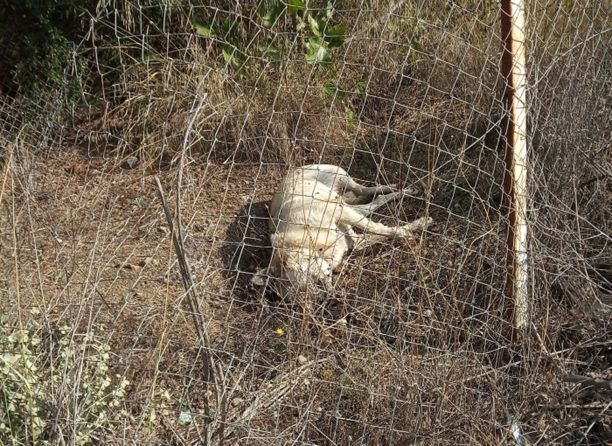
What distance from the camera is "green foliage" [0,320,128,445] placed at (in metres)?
2.66

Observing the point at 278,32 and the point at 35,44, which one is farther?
the point at 35,44

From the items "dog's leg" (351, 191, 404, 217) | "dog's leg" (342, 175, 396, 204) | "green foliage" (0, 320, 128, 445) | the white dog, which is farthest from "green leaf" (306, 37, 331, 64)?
"green foliage" (0, 320, 128, 445)

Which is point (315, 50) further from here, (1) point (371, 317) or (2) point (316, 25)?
(1) point (371, 317)

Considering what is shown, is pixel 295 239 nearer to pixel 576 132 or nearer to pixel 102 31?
pixel 576 132

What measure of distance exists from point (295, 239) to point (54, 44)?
340cm

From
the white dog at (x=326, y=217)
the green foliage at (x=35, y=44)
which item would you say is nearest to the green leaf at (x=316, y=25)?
the white dog at (x=326, y=217)

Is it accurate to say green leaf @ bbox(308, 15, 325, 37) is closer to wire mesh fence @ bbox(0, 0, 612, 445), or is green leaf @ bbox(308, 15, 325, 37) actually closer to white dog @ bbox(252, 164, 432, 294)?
wire mesh fence @ bbox(0, 0, 612, 445)

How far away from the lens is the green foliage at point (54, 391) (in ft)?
8.72

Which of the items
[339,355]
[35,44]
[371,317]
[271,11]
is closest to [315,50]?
[271,11]

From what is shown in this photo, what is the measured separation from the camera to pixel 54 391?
2760 millimetres

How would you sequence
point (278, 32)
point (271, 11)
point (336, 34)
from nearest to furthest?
point (336, 34), point (271, 11), point (278, 32)

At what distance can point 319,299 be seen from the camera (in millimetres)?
3902

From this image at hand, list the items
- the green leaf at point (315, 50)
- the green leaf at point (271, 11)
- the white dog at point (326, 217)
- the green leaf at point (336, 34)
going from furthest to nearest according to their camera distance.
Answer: the green leaf at point (271, 11), the green leaf at point (336, 34), the green leaf at point (315, 50), the white dog at point (326, 217)

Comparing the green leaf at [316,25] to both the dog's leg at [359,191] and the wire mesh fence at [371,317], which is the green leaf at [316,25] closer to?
the wire mesh fence at [371,317]
